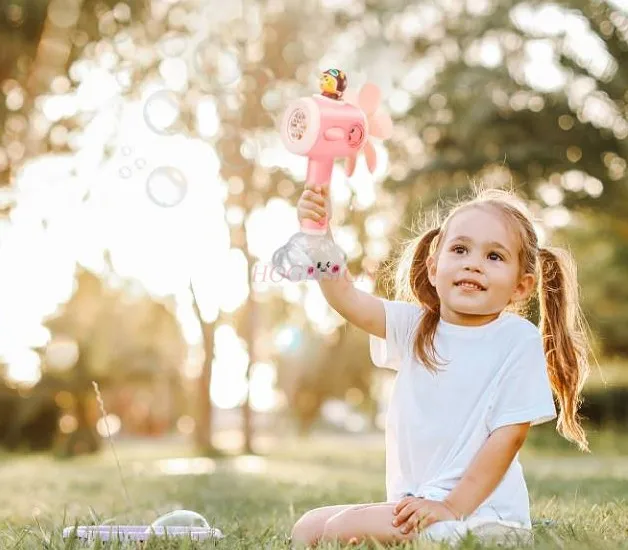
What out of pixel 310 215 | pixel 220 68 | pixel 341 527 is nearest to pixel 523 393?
pixel 341 527

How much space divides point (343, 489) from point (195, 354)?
67.2ft

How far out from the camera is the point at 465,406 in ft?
8.95

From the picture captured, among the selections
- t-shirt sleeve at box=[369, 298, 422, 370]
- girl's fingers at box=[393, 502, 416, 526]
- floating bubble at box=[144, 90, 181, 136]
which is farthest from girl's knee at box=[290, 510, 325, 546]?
floating bubble at box=[144, 90, 181, 136]

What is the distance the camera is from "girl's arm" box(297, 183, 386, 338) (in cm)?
263

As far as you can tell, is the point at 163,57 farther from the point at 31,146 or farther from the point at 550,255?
the point at 550,255

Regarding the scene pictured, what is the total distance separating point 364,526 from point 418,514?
0.49ft

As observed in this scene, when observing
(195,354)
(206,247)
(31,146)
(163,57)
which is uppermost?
(163,57)

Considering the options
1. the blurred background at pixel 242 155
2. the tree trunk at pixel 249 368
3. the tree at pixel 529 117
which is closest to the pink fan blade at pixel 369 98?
the blurred background at pixel 242 155

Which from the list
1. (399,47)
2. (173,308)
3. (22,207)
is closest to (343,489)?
(22,207)

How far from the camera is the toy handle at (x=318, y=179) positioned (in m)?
2.62

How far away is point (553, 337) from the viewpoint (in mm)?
3080

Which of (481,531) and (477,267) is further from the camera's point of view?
→ (477,267)

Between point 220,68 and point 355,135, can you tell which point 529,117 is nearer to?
point 220,68

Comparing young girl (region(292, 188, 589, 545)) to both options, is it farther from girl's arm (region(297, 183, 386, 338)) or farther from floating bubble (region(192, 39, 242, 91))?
floating bubble (region(192, 39, 242, 91))
